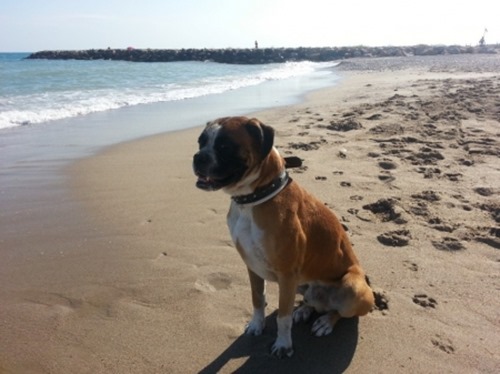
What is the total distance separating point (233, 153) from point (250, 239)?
61 centimetres

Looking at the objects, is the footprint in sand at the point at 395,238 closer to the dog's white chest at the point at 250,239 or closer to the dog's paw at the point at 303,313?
the dog's paw at the point at 303,313

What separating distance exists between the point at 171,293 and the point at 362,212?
2.72 metres

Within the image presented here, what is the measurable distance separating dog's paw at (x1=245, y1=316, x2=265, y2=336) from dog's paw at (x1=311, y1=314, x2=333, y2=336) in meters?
0.41

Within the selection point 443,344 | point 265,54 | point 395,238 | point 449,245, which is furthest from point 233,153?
point 265,54

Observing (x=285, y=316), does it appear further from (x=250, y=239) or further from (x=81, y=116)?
(x=81, y=116)

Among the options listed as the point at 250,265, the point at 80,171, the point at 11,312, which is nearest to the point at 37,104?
the point at 80,171

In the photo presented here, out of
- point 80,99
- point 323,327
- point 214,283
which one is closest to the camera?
point 323,327

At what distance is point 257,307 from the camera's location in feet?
11.7

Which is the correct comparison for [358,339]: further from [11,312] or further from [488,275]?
[11,312]

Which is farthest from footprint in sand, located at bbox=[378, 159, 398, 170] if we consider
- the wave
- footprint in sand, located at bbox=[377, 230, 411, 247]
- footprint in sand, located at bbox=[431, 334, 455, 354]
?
the wave

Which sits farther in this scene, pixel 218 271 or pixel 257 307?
pixel 218 271

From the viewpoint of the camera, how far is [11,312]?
3668 millimetres

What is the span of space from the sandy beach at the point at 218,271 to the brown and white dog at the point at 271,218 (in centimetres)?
40

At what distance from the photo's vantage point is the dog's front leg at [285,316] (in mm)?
3191
